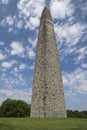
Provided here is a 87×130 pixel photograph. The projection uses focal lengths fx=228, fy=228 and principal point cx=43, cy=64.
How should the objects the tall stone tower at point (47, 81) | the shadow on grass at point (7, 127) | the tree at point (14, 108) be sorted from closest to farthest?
the shadow on grass at point (7, 127), the tall stone tower at point (47, 81), the tree at point (14, 108)

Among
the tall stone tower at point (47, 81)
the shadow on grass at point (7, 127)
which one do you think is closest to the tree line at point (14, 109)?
the tall stone tower at point (47, 81)

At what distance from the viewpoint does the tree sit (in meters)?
57.5

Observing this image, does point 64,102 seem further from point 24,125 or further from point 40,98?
point 24,125

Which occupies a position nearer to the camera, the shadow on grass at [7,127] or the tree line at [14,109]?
the shadow on grass at [7,127]

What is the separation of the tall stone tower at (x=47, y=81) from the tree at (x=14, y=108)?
33.6 meters

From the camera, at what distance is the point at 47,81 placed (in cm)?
2395

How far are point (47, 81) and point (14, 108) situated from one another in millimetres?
36941

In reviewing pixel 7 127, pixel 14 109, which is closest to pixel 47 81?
pixel 7 127

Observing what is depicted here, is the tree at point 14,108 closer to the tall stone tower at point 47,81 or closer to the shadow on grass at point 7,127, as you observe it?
the tall stone tower at point 47,81

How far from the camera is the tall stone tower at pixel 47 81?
77.3 feet

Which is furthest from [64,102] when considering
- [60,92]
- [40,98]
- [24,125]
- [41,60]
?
[24,125]

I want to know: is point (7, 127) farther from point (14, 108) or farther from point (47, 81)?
point (14, 108)

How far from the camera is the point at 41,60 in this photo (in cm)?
2517

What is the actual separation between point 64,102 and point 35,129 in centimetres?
1140
